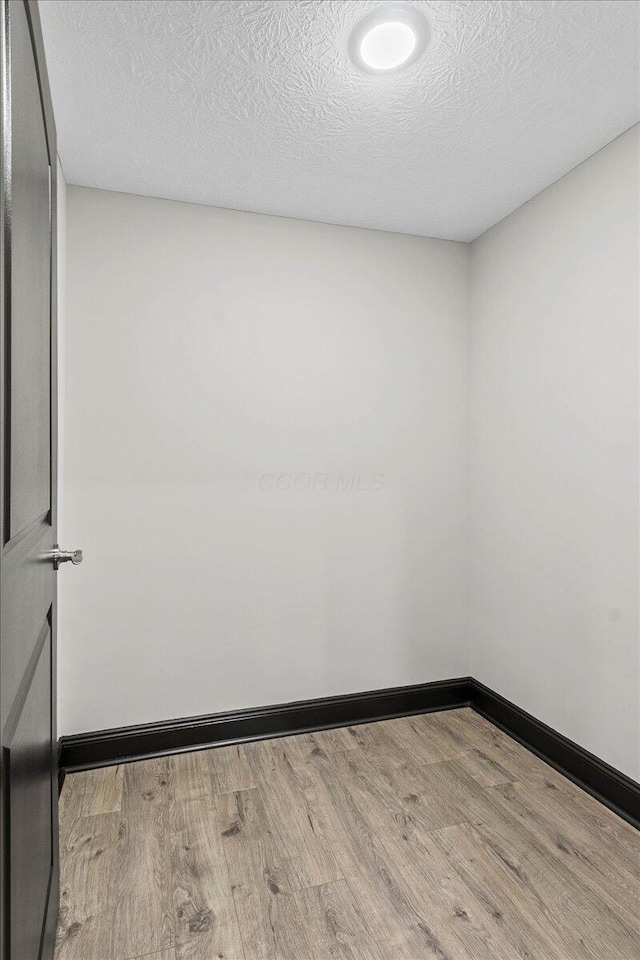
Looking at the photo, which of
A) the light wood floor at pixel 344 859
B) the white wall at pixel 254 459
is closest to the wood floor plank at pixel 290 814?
the light wood floor at pixel 344 859

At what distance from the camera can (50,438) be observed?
1431 millimetres

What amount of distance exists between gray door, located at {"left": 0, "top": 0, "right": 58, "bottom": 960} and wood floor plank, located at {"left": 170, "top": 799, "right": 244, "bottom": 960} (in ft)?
1.24

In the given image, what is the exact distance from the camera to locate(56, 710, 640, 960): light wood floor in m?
1.55

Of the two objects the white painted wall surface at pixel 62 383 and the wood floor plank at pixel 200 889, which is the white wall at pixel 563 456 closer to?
the wood floor plank at pixel 200 889

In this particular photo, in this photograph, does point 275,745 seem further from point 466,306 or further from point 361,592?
point 466,306

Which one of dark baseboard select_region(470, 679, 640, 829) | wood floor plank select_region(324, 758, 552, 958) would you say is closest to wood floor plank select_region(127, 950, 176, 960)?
wood floor plank select_region(324, 758, 552, 958)

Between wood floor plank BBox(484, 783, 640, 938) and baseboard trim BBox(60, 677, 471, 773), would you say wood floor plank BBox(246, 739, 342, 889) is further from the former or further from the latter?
wood floor plank BBox(484, 783, 640, 938)

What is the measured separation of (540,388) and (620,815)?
1680 millimetres

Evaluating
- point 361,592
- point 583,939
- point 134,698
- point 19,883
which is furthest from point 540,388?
point 19,883

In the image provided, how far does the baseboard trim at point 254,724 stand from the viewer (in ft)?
8.04

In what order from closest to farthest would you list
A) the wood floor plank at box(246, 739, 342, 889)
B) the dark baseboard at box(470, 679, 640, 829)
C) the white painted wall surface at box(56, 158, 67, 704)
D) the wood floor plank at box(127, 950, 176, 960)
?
1. the wood floor plank at box(127, 950, 176, 960)
2. the wood floor plank at box(246, 739, 342, 889)
3. the dark baseboard at box(470, 679, 640, 829)
4. the white painted wall surface at box(56, 158, 67, 704)

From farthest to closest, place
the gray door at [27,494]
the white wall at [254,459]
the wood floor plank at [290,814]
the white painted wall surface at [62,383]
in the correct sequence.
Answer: the white wall at [254,459]
the white painted wall surface at [62,383]
the wood floor plank at [290,814]
the gray door at [27,494]

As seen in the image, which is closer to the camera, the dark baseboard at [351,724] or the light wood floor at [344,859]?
the light wood floor at [344,859]

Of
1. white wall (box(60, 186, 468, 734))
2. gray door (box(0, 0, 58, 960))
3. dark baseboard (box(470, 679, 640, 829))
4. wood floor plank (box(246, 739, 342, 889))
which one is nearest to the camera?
gray door (box(0, 0, 58, 960))
